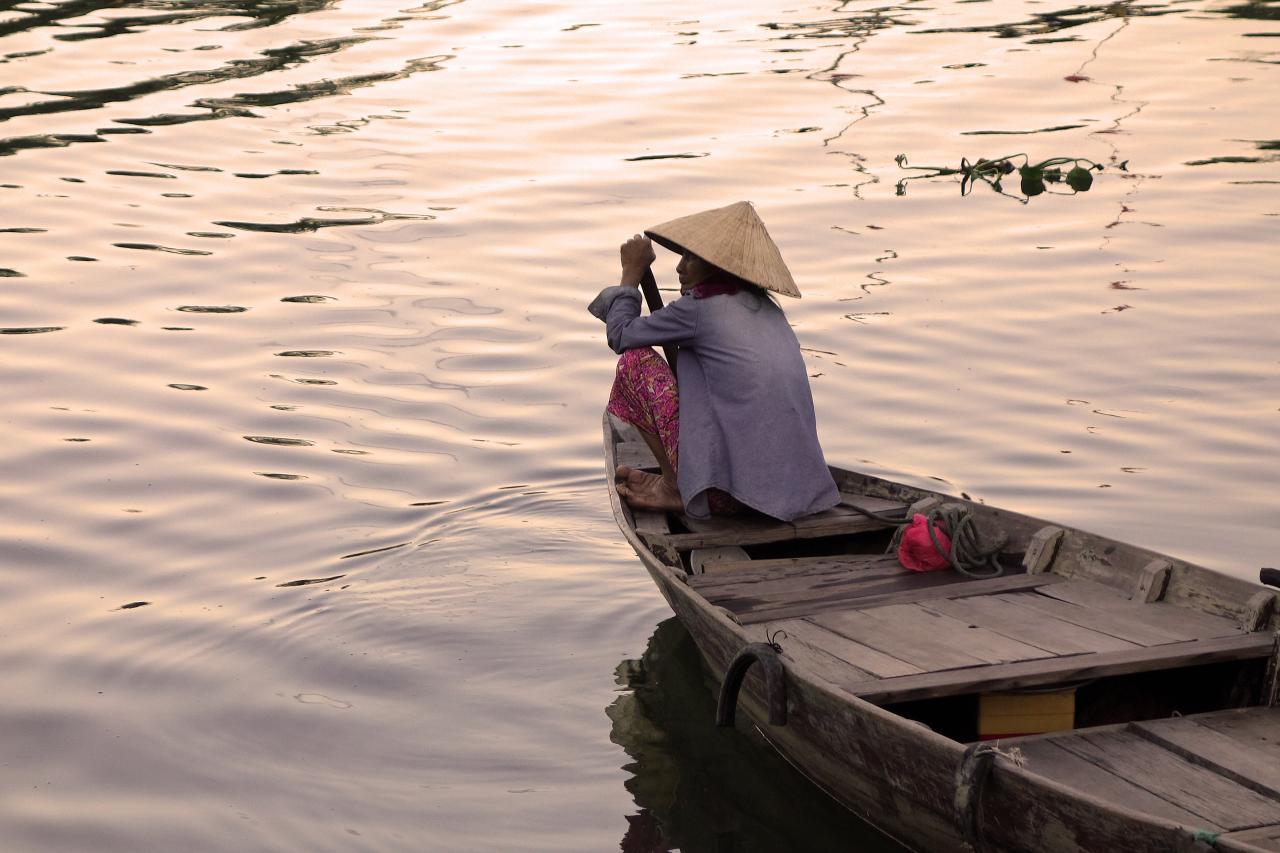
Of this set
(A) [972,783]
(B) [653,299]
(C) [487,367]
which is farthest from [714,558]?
(C) [487,367]

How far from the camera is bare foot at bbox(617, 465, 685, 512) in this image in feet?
18.4

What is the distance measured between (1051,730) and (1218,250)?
20.7 ft

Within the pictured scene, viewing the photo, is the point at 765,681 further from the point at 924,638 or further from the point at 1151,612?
the point at 1151,612

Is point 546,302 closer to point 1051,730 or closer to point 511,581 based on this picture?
point 511,581

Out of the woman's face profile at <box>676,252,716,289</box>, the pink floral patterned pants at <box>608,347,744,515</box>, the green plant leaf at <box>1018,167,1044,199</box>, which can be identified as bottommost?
the pink floral patterned pants at <box>608,347,744,515</box>

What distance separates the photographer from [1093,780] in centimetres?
363

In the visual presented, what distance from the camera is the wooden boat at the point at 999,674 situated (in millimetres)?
3475

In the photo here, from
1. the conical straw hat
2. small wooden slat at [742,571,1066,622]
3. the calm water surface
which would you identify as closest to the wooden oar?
the conical straw hat

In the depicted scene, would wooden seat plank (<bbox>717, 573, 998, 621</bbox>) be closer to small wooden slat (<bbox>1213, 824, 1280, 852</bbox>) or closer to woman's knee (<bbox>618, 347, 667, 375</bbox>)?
woman's knee (<bbox>618, 347, 667, 375</bbox>)

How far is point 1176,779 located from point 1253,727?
0.39 meters

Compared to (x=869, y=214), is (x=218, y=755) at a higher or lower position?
lower

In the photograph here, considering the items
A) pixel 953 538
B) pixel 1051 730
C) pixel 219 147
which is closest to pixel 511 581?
pixel 953 538

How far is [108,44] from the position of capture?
1547 centimetres

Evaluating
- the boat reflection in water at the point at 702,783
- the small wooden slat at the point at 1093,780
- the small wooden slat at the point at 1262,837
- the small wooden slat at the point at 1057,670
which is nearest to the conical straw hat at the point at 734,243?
the boat reflection in water at the point at 702,783
